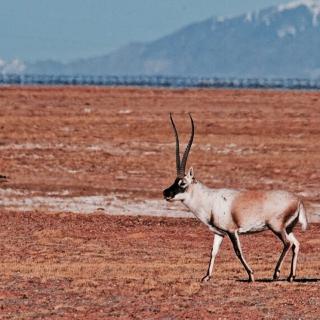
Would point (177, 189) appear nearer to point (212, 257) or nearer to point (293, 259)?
point (212, 257)

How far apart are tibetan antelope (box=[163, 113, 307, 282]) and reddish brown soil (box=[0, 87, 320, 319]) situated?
0.60 meters

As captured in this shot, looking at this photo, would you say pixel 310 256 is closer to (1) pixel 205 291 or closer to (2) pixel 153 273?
(2) pixel 153 273

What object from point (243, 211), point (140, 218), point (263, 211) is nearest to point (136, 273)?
point (243, 211)

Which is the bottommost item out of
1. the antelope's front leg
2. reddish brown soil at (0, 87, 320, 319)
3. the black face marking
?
reddish brown soil at (0, 87, 320, 319)

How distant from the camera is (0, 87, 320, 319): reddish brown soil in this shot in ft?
52.1

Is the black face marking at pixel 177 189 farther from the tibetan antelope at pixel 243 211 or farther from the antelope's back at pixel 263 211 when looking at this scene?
the antelope's back at pixel 263 211

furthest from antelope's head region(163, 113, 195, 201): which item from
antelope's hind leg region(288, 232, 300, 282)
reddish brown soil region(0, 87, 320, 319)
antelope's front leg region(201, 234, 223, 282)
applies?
antelope's hind leg region(288, 232, 300, 282)

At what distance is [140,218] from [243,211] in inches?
423

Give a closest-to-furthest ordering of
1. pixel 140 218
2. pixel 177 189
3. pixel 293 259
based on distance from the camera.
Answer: pixel 293 259 → pixel 177 189 → pixel 140 218

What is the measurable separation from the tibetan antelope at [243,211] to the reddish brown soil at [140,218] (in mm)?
600

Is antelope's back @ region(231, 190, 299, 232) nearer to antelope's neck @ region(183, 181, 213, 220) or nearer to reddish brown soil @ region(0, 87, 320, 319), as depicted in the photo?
antelope's neck @ region(183, 181, 213, 220)

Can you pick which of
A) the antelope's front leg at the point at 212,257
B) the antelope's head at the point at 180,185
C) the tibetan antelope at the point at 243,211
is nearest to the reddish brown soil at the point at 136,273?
the antelope's front leg at the point at 212,257

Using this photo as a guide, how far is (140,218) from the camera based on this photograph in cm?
2764

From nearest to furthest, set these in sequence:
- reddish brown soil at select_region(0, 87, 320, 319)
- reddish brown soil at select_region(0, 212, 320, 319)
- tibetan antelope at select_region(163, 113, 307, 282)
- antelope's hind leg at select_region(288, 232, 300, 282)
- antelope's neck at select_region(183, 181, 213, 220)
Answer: reddish brown soil at select_region(0, 212, 320, 319), reddish brown soil at select_region(0, 87, 320, 319), tibetan antelope at select_region(163, 113, 307, 282), antelope's hind leg at select_region(288, 232, 300, 282), antelope's neck at select_region(183, 181, 213, 220)
